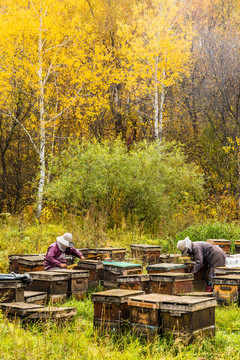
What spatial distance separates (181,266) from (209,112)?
58.4 feet

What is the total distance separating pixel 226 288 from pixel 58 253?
4.01 m

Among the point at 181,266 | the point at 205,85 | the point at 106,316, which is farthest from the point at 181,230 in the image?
the point at 205,85

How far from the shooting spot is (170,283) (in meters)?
8.24

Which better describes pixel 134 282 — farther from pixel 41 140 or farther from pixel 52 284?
pixel 41 140

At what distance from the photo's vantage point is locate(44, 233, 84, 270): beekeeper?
10102 millimetres

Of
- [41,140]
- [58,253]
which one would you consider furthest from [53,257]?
[41,140]

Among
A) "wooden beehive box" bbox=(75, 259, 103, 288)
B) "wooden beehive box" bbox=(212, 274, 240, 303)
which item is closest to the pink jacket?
"wooden beehive box" bbox=(75, 259, 103, 288)

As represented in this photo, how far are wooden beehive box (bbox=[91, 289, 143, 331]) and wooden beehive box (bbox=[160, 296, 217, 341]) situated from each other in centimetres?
74

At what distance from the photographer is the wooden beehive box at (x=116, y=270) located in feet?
30.3

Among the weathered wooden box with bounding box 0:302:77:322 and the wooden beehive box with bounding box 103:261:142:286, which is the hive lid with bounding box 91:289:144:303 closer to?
the weathered wooden box with bounding box 0:302:77:322

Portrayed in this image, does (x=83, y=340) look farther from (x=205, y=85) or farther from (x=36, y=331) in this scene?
(x=205, y=85)

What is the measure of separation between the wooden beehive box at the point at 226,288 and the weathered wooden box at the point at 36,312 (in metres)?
2.61

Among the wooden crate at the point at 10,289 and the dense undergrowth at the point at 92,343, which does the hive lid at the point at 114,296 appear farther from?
the wooden crate at the point at 10,289

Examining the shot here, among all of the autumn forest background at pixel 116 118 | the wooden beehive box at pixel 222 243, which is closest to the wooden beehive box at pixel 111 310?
the wooden beehive box at pixel 222 243
